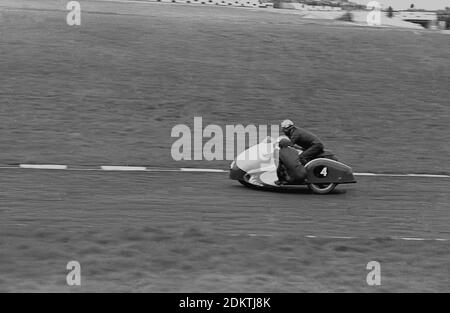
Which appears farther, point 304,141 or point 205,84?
point 205,84

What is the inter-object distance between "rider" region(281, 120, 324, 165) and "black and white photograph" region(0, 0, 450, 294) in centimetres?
2

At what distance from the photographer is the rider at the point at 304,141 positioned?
1313 cm

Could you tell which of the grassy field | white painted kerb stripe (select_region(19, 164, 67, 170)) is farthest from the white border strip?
the grassy field

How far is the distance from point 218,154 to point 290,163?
5.38 metres

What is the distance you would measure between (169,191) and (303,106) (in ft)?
39.3

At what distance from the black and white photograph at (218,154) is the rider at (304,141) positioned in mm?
25

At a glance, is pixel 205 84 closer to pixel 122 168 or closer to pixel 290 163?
pixel 122 168

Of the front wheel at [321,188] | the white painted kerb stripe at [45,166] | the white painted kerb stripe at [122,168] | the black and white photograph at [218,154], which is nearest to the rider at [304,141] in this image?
the black and white photograph at [218,154]

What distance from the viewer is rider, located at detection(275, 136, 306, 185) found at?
13008 millimetres

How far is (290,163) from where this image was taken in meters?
13.0

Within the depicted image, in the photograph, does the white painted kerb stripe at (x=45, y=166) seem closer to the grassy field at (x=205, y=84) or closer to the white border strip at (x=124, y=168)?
the white border strip at (x=124, y=168)

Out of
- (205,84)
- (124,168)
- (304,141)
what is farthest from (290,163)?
(205,84)

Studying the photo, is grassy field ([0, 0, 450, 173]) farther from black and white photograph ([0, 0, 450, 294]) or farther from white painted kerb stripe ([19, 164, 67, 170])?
white painted kerb stripe ([19, 164, 67, 170])
